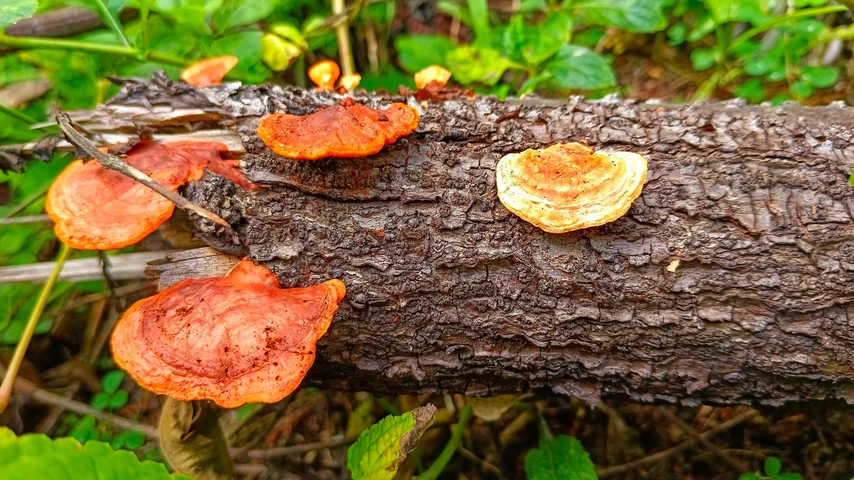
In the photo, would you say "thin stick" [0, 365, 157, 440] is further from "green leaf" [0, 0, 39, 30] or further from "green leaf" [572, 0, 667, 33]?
"green leaf" [572, 0, 667, 33]

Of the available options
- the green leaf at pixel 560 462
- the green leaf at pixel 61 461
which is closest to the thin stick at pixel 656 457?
the green leaf at pixel 560 462

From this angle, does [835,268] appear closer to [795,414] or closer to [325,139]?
[795,414]

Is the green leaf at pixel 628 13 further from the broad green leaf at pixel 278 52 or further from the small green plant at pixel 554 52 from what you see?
the broad green leaf at pixel 278 52

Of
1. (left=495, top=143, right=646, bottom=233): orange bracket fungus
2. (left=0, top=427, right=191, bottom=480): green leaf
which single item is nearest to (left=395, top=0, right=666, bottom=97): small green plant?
(left=495, top=143, right=646, bottom=233): orange bracket fungus

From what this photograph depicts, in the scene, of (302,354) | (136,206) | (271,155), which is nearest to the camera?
(302,354)

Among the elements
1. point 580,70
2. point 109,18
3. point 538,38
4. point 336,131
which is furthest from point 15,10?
point 580,70

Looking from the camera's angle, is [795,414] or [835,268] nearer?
[835,268]

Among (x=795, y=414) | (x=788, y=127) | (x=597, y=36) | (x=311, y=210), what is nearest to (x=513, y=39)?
(x=597, y=36)
